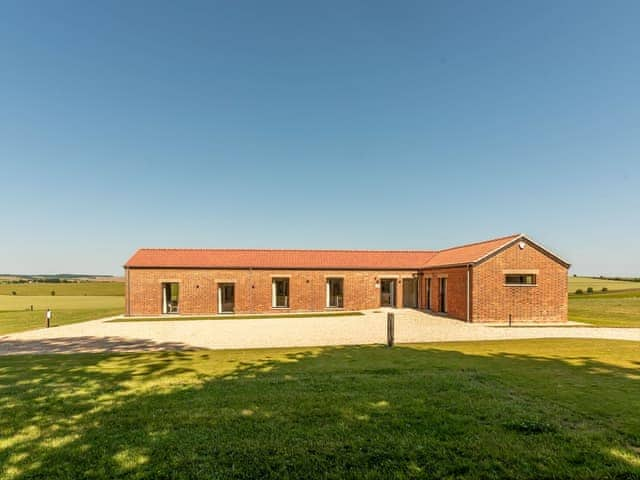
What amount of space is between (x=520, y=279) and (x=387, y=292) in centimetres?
1122

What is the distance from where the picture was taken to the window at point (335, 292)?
2766cm

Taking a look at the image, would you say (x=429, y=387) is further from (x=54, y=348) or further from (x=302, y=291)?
(x=302, y=291)

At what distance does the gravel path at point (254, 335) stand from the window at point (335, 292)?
7604 millimetres

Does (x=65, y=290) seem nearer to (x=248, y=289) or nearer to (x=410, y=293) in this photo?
(x=248, y=289)

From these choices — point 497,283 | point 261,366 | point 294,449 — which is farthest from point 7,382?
point 497,283

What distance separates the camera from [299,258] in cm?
2834

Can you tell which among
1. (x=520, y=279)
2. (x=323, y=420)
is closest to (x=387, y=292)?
(x=520, y=279)

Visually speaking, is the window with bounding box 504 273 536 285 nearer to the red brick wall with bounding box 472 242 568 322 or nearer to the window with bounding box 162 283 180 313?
the red brick wall with bounding box 472 242 568 322

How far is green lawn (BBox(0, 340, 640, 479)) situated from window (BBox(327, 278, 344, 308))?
1924 cm

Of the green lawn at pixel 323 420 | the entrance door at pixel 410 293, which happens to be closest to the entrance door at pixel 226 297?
the entrance door at pixel 410 293

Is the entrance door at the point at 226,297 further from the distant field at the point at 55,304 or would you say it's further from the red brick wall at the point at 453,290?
the distant field at the point at 55,304

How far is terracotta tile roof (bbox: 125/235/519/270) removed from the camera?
25656mm

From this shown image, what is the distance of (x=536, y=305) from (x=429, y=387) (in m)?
18.1

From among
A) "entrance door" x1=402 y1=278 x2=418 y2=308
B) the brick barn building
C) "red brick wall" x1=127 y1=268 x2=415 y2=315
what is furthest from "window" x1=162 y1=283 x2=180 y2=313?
"entrance door" x1=402 y1=278 x2=418 y2=308
